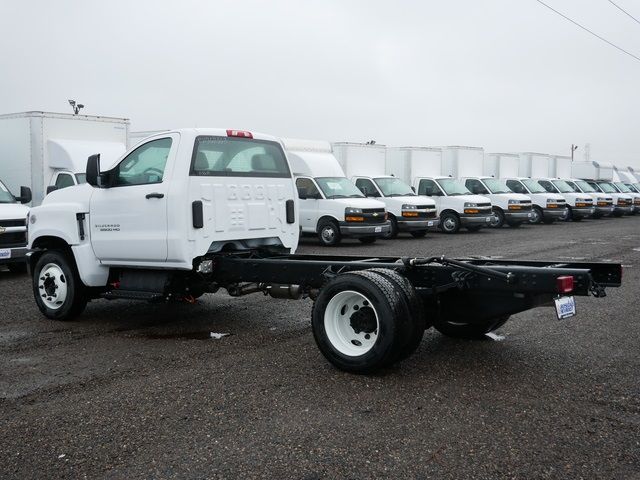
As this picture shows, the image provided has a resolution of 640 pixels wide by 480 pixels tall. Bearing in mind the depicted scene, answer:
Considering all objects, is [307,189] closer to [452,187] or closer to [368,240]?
[368,240]

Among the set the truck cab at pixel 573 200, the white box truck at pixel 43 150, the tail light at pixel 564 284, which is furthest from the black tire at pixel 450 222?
the tail light at pixel 564 284

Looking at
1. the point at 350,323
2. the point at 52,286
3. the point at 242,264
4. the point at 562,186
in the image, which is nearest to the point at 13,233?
the point at 52,286

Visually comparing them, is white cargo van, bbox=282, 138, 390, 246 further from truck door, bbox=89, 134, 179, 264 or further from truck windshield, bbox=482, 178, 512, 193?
truck door, bbox=89, 134, 179, 264

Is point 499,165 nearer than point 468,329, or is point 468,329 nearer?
point 468,329

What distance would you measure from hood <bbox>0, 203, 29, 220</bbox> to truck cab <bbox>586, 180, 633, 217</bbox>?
2762cm

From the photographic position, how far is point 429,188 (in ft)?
77.3

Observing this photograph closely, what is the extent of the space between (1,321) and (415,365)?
5098 millimetres

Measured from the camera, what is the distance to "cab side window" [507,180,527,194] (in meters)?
27.9

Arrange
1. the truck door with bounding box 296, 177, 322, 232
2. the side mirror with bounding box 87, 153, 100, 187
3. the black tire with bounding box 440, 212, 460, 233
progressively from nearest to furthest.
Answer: the side mirror with bounding box 87, 153, 100, 187, the truck door with bounding box 296, 177, 322, 232, the black tire with bounding box 440, 212, 460, 233

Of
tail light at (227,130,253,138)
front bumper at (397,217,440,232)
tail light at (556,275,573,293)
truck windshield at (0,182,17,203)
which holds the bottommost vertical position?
front bumper at (397,217,440,232)

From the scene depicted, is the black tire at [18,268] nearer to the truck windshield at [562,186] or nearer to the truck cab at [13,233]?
the truck cab at [13,233]

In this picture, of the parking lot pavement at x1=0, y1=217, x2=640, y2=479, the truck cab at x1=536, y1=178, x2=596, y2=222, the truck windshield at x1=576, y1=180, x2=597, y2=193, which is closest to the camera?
the parking lot pavement at x1=0, y1=217, x2=640, y2=479

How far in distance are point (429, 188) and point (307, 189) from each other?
6.26 meters

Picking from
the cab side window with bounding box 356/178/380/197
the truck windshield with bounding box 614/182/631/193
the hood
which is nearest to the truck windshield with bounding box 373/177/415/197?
the cab side window with bounding box 356/178/380/197
